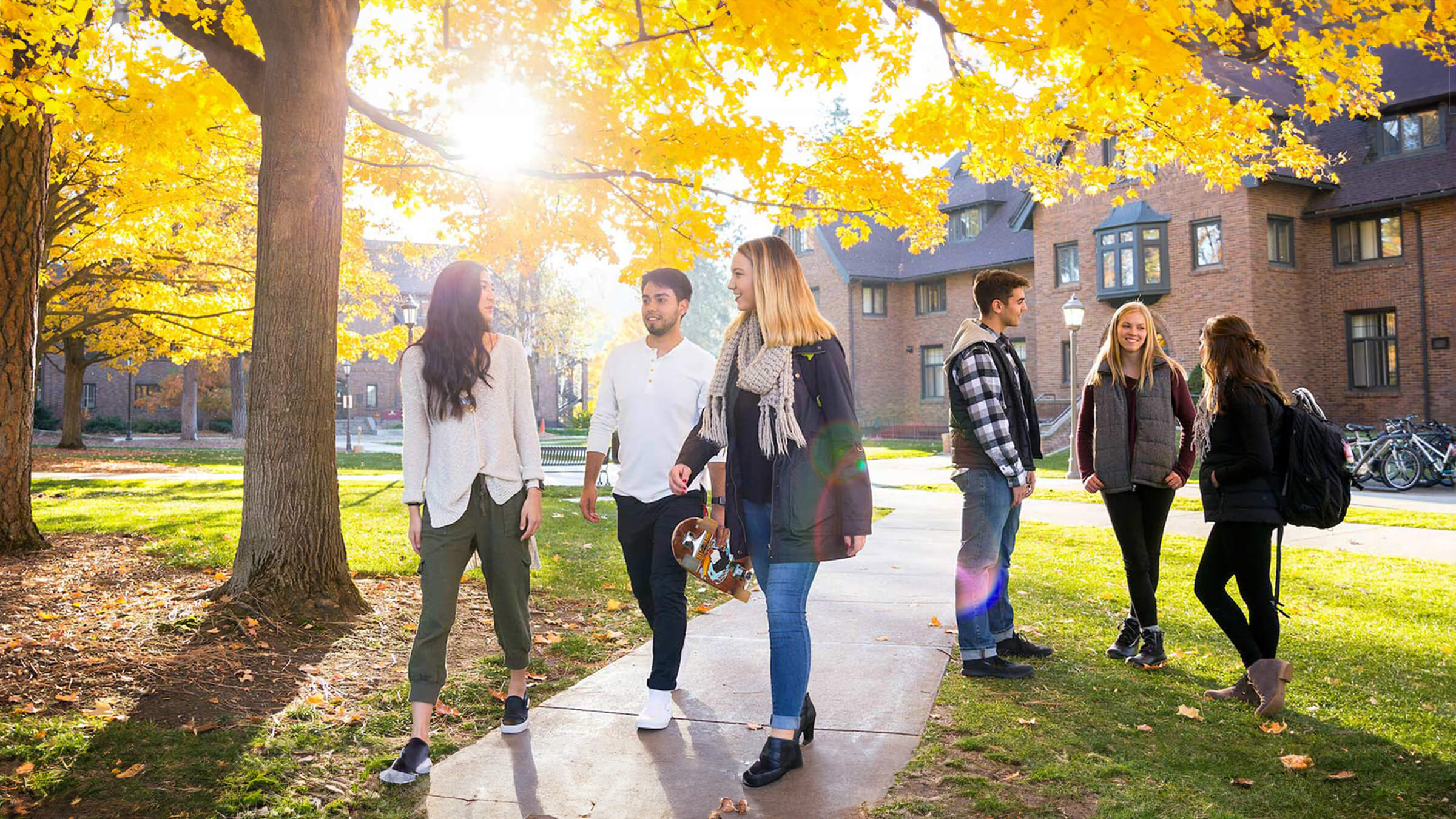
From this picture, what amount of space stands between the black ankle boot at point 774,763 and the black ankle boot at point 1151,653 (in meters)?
2.42

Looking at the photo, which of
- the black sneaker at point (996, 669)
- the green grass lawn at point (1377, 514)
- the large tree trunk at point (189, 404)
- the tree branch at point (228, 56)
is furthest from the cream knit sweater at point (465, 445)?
the large tree trunk at point (189, 404)

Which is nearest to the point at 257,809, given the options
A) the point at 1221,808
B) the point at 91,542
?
the point at 1221,808

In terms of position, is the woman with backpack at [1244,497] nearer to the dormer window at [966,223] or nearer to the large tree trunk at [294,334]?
the large tree trunk at [294,334]

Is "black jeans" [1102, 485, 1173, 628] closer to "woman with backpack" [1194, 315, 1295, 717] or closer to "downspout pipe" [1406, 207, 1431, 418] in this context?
"woman with backpack" [1194, 315, 1295, 717]

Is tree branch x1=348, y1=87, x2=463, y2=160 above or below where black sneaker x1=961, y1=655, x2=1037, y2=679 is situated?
above

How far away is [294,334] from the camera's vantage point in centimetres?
586

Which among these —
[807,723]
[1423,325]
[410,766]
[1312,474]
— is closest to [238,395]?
[1423,325]

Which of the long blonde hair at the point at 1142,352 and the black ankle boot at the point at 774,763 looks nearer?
the black ankle boot at the point at 774,763

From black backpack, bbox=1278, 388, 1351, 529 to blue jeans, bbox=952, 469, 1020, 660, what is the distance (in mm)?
1242

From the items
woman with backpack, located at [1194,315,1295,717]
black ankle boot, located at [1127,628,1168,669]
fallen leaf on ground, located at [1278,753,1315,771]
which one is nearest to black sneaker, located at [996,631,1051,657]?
black ankle boot, located at [1127,628,1168,669]

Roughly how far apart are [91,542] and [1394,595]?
10752 mm

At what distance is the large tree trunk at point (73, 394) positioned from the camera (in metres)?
28.5

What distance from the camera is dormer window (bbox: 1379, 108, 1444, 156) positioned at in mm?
23922

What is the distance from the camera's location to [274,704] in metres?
4.50
